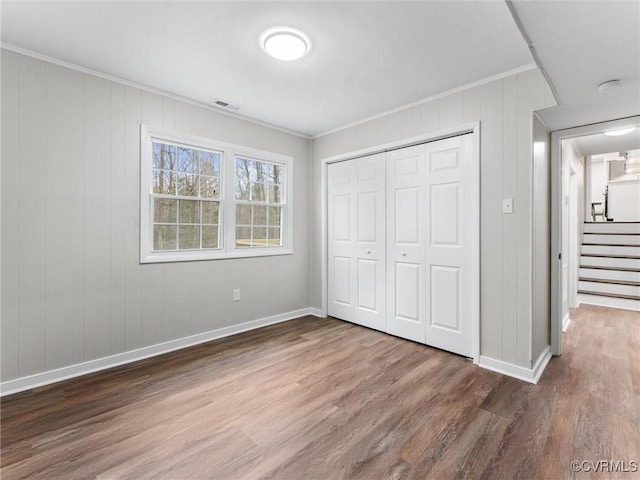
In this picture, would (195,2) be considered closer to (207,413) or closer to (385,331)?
(207,413)

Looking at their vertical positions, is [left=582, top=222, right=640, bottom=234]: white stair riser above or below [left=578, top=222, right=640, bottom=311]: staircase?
above

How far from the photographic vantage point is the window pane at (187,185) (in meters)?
3.22

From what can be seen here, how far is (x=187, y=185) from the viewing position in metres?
3.27

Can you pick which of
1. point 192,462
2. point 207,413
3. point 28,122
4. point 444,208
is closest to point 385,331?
point 444,208

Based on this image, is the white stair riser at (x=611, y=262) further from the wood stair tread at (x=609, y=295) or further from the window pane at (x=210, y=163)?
the window pane at (x=210, y=163)

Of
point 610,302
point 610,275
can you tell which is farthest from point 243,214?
point 610,275

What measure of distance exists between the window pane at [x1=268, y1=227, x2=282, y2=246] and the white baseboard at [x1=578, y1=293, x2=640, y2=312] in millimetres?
4955

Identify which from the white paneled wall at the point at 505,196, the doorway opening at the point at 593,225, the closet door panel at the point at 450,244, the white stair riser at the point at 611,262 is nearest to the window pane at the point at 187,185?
the closet door panel at the point at 450,244

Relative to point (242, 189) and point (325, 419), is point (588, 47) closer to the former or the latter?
point (325, 419)

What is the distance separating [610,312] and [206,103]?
603 centimetres

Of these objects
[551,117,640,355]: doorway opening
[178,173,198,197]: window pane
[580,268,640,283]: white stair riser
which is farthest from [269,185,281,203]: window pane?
[580,268,640,283]: white stair riser

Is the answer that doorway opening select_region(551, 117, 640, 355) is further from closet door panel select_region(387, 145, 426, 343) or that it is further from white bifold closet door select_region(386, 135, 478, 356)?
closet door panel select_region(387, 145, 426, 343)

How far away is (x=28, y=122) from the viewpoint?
2328 millimetres

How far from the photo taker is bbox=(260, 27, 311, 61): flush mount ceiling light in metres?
2.08
